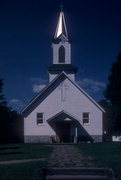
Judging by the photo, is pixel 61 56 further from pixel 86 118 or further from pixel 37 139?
pixel 37 139

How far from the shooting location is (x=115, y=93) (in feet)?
132

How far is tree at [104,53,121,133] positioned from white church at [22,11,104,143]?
3.51 m

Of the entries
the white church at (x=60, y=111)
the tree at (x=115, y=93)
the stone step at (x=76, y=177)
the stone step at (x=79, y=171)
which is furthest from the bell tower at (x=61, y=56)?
the stone step at (x=76, y=177)

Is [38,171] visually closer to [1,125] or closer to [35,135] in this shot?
[1,125]

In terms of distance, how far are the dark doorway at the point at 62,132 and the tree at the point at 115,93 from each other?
681 centimetres

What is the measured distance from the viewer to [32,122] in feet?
119

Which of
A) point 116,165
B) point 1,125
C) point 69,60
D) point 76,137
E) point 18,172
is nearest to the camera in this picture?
point 18,172

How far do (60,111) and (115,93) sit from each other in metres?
8.30

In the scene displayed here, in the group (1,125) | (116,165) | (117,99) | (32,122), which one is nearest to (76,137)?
(32,122)

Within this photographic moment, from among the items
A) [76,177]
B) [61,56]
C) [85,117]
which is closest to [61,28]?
[61,56]

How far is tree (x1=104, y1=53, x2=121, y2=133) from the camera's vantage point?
39500 millimetres

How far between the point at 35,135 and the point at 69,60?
10.6m

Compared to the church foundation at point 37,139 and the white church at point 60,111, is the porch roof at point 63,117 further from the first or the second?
the church foundation at point 37,139

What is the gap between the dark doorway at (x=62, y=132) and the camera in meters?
36.2
